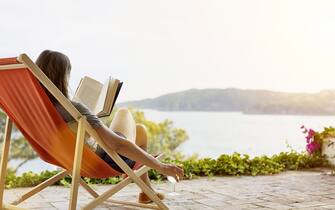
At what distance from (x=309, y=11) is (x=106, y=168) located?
25.1 feet

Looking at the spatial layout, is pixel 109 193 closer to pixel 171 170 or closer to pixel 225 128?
pixel 171 170

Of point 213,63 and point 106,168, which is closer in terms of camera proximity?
point 106,168

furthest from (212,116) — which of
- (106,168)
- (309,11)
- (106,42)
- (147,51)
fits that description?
(106,168)

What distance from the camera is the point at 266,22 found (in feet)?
34.5

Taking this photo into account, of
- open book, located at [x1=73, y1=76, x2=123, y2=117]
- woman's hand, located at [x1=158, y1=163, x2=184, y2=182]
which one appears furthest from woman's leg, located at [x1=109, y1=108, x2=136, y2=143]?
woman's hand, located at [x1=158, y1=163, x2=184, y2=182]

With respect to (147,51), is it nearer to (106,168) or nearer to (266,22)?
(266,22)

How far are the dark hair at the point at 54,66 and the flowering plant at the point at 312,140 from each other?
4.01 metres

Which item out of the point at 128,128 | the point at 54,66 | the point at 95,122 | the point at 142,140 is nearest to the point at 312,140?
the point at 142,140

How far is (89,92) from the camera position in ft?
10.1

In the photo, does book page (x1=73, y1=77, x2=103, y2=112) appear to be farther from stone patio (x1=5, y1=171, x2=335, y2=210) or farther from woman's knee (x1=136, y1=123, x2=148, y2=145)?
stone patio (x1=5, y1=171, x2=335, y2=210)

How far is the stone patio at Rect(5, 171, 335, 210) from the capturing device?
315 cm

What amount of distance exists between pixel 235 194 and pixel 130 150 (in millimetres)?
1496

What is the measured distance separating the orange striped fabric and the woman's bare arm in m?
0.12

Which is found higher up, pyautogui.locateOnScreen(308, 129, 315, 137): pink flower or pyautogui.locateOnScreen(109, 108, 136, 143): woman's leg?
pyautogui.locateOnScreen(109, 108, 136, 143): woman's leg
